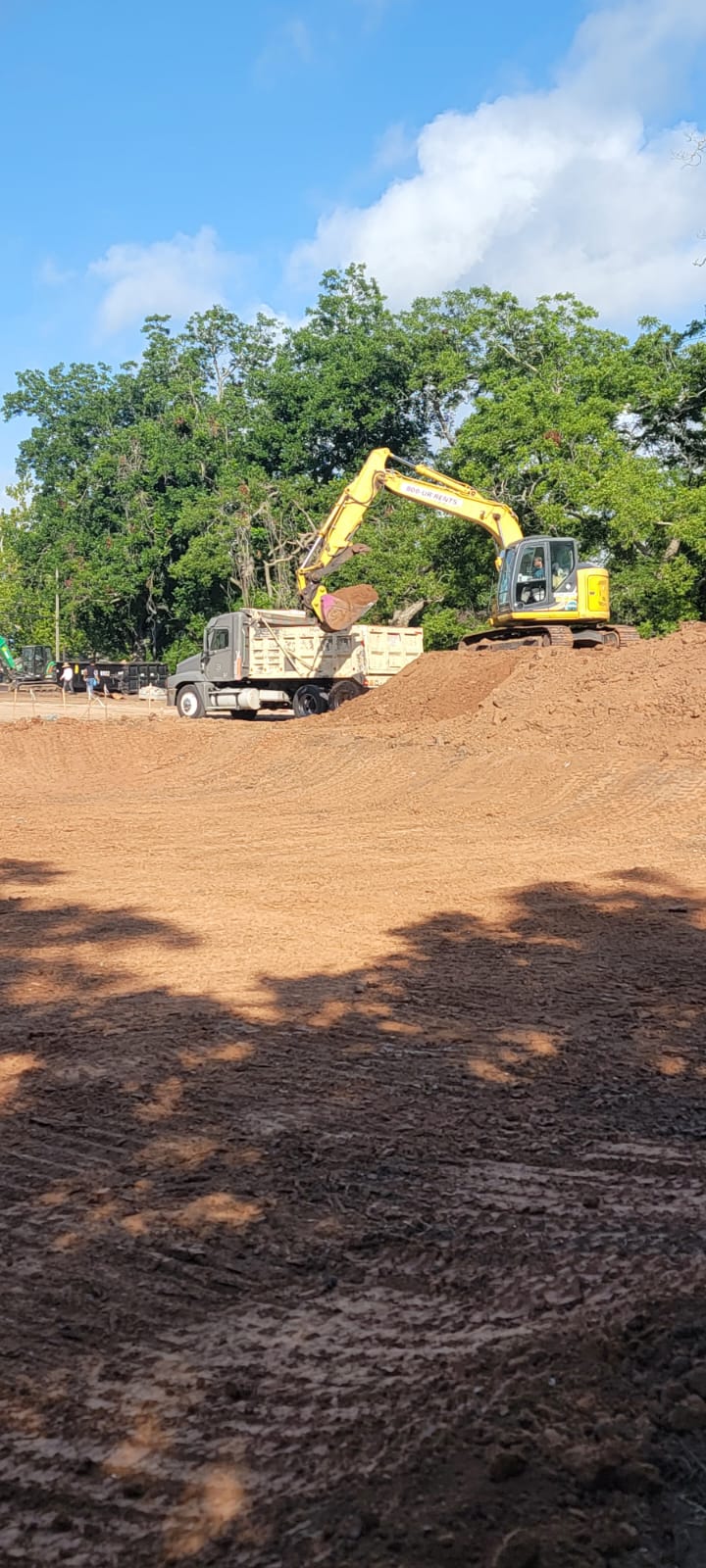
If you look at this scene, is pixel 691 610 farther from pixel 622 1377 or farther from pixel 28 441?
pixel 28 441

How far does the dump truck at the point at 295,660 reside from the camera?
3025cm

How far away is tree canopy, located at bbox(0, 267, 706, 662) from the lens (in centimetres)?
3991

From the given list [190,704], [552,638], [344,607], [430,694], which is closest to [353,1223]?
[430,694]

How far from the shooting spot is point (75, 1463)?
2.85 metres

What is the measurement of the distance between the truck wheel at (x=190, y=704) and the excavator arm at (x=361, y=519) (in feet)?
20.2

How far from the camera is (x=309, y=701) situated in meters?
30.3

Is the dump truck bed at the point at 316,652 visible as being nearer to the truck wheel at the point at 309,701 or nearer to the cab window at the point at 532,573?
the truck wheel at the point at 309,701

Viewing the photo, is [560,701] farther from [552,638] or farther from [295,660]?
[295,660]

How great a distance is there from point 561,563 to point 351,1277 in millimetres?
22267

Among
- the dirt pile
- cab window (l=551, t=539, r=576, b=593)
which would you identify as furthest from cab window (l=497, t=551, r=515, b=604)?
the dirt pile

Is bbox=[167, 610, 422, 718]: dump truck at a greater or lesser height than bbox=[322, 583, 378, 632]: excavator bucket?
lesser

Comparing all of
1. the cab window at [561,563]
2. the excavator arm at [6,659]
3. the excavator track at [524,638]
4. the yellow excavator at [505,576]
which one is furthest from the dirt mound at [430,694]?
the excavator arm at [6,659]

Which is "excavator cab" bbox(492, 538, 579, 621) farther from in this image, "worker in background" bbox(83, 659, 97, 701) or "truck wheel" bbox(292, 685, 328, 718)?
"worker in background" bbox(83, 659, 97, 701)

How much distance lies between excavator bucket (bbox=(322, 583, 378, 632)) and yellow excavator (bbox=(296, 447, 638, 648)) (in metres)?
0.02
